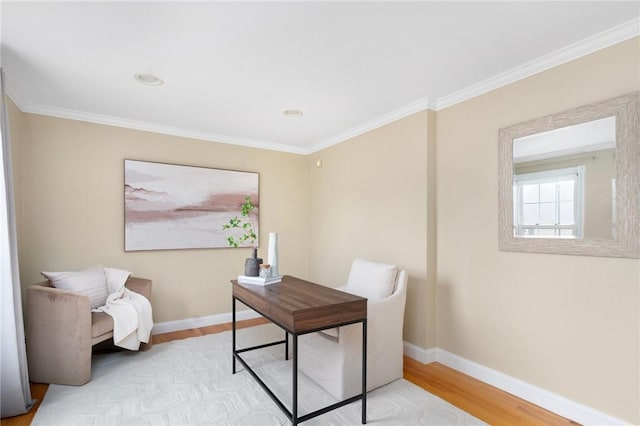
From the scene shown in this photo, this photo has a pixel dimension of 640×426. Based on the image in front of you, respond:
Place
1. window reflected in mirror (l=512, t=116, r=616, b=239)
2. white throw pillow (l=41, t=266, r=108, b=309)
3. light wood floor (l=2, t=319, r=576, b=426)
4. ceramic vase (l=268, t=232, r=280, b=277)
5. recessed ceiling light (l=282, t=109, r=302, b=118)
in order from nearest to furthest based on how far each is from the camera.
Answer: window reflected in mirror (l=512, t=116, r=616, b=239) → light wood floor (l=2, t=319, r=576, b=426) → ceramic vase (l=268, t=232, r=280, b=277) → white throw pillow (l=41, t=266, r=108, b=309) → recessed ceiling light (l=282, t=109, r=302, b=118)

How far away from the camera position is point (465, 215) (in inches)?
112

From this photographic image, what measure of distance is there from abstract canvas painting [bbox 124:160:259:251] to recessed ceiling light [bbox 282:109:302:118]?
49.8 inches

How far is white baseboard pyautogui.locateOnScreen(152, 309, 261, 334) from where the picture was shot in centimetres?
382

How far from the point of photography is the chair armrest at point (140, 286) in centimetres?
335

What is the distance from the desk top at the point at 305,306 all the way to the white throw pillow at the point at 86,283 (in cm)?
157

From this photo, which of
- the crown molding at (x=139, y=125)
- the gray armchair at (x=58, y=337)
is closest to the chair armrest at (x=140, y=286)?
the gray armchair at (x=58, y=337)

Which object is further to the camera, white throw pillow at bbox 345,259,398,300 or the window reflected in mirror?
white throw pillow at bbox 345,259,398,300

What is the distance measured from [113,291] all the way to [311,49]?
288cm

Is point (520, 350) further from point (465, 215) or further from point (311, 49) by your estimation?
point (311, 49)

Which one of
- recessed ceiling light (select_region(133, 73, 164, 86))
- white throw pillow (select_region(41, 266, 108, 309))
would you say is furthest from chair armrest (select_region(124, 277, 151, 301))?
recessed ceiling light (select_region(133, 73, 164, 86))

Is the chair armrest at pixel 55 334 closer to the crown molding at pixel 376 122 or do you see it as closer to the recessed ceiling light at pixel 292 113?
the recessed ceiling light at pixel 292 113

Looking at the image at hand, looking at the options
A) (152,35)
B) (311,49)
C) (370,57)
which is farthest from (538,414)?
(152,35)

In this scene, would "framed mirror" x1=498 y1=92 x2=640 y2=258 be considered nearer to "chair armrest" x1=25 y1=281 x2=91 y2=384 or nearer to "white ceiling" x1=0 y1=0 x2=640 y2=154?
"white ceiling" x1=0 y1=0 x2=640 y2=154

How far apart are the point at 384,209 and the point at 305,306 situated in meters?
1.86
